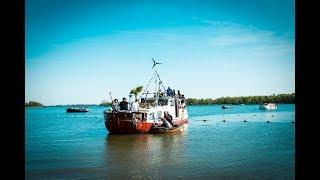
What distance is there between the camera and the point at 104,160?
52.6 feet

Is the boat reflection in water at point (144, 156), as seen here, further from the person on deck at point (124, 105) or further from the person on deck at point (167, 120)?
the person on deck at point (124, 105)

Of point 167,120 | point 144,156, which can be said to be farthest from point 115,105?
point 144,156

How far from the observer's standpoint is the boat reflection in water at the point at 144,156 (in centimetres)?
1304

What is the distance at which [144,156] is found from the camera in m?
17.5

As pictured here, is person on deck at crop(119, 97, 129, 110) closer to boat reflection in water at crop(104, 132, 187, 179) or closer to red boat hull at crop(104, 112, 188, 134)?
red boat hull at crop(104, 112, 188, 134)

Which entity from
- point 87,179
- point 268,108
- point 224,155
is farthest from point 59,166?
point 268,108

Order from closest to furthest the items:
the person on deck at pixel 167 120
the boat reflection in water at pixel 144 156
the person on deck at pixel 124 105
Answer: the boat reflection in water at pixel 144 156 → the person on deck at pixel 124 105 → the person on deck at pixel 167 120

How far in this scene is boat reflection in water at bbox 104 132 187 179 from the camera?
42.8ft

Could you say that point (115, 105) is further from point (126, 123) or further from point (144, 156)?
point (144, 156)

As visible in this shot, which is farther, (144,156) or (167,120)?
(167,120)

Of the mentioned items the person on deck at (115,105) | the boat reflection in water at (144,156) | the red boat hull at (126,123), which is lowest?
the boat reflection in water at (144,156)

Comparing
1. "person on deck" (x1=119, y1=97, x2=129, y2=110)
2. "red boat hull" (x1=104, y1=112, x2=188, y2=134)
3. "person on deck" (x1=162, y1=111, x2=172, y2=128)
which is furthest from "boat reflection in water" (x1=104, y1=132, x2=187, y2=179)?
"person on deck" (x1=119, y1=97, x2=129, y2=110)

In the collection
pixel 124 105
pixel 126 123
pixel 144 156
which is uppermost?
pixel 124 105

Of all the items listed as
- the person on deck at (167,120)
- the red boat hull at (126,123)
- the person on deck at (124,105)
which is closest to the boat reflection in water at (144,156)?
the red boat hull at (126,123)
